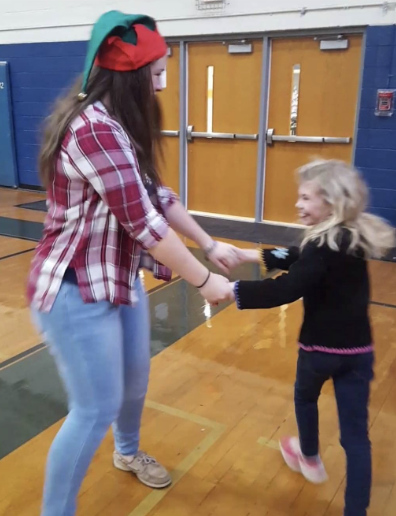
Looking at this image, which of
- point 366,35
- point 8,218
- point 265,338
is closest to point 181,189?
point 8,218

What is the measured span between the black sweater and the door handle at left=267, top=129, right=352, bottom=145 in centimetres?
412

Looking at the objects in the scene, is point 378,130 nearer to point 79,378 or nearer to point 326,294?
point 326,294

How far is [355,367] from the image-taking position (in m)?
1.54

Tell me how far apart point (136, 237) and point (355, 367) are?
77 centimetres

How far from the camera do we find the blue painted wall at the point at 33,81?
698 centimetres

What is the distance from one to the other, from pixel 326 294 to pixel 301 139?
14.1 feet

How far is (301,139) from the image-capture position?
5.56 m

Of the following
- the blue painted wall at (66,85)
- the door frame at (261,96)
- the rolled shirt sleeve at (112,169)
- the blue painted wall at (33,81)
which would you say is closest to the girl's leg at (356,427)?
the rolled shirt sleeve at (112,169)

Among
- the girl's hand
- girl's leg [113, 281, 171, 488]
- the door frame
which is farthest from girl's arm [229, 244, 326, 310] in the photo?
the door frame

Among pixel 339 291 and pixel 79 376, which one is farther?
pixel 339 291

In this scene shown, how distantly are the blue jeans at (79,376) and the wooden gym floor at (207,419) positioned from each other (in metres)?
0.40

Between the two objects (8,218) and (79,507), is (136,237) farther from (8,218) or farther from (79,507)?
(8,218)

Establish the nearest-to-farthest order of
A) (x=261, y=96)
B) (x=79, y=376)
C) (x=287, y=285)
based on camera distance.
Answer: (x=79, y=376) < (x=287, y=285) < (x=261, y=96)

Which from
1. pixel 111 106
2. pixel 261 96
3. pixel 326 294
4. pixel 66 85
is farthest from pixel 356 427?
pixel 66 85
